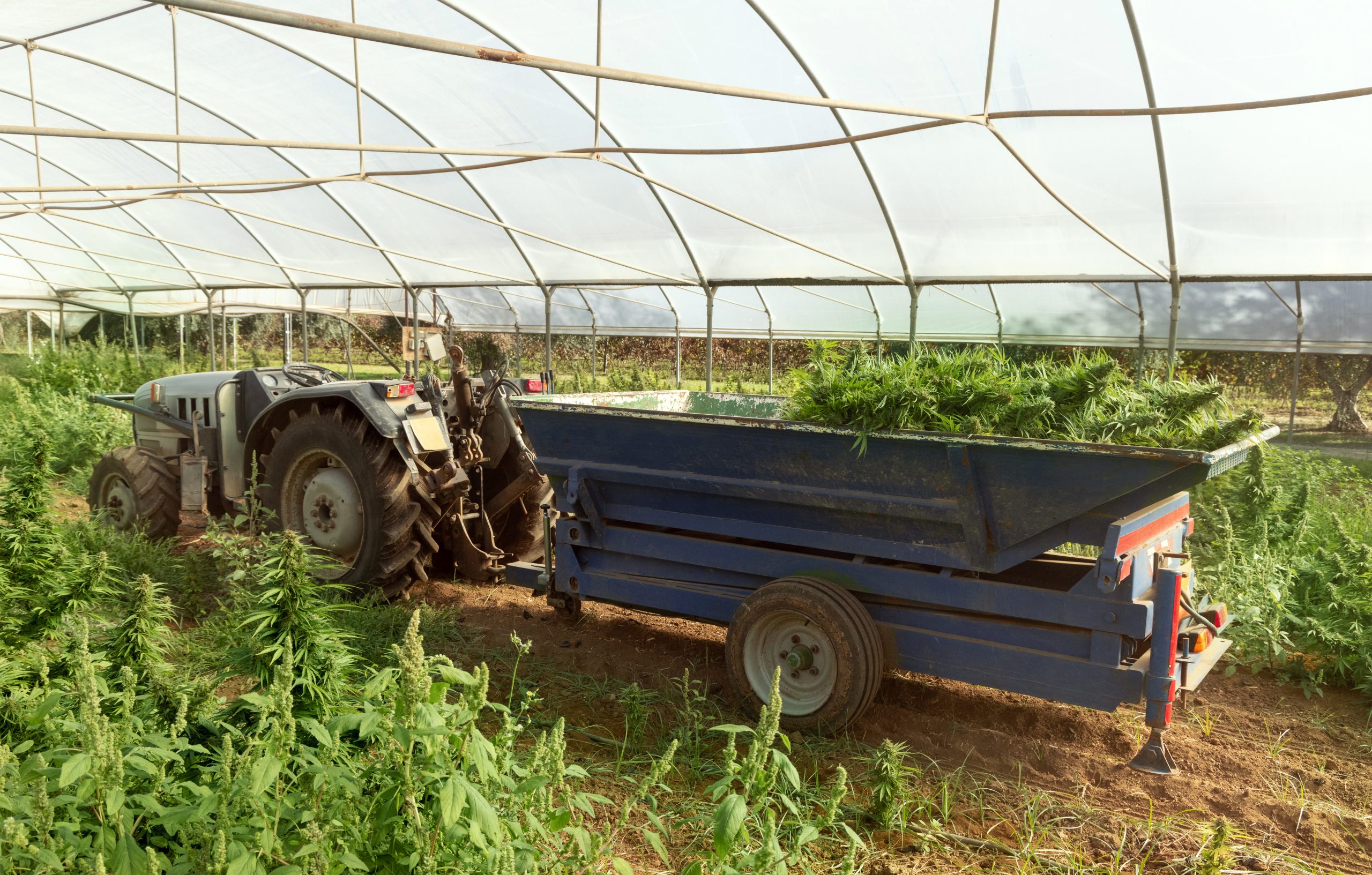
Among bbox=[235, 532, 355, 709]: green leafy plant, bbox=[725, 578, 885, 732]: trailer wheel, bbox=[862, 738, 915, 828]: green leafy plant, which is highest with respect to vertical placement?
bbox=[235, 532, 355, 709]: green leafy plant

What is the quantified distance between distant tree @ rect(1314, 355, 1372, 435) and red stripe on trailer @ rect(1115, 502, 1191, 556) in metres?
13.5

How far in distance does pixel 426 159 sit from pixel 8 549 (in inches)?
286

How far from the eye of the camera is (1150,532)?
3463 mm

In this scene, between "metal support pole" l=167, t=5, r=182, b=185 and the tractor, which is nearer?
the tractor

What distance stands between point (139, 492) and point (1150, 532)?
20.3 feet

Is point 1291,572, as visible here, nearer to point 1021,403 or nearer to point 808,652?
point 1021,403

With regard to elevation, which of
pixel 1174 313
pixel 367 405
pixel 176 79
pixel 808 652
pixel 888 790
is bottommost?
pixel 888 790

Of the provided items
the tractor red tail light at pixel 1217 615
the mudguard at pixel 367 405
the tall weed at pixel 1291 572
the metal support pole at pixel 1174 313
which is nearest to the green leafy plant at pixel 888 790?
the tractor red tail light at pixel 1217 615

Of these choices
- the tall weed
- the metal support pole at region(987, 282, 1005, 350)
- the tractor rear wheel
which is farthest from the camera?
the metal support pole at region(987, 282, 1005, 350)

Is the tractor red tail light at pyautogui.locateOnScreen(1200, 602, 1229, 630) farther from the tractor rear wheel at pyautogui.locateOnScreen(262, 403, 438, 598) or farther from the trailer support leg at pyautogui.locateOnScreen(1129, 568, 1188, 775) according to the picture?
the tractor rear wheel at pyautogui.locateOnScreen(262, 403, 438, 598)

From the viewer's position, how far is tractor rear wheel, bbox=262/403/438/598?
5094 mm

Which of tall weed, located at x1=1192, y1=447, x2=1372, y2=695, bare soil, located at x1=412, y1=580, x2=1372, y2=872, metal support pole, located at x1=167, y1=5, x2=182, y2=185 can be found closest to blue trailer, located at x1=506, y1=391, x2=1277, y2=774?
bare soil, located at x1=412, y1=580, x2=1372, y2=872

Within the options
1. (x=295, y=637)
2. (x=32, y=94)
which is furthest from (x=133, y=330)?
(x=295, y=637)

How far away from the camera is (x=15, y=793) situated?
2.15 meters
